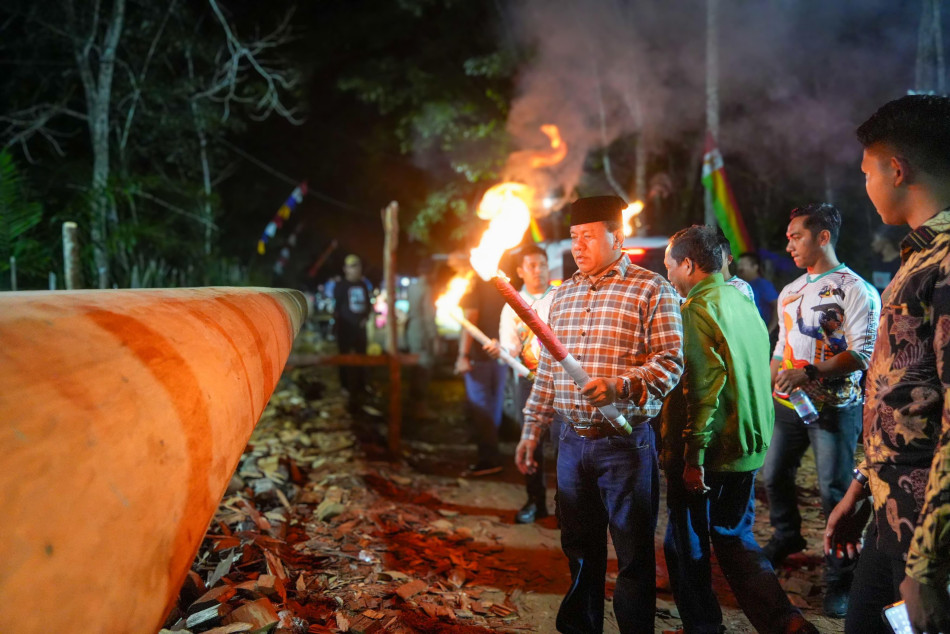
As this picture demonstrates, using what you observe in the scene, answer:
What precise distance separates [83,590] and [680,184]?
16721 millimetres

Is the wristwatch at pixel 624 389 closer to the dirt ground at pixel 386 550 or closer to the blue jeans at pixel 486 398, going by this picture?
the dirt ground at pixel 386 550

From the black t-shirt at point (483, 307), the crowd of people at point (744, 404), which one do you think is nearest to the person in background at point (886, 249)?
the black t-shirt at point (483, 307)

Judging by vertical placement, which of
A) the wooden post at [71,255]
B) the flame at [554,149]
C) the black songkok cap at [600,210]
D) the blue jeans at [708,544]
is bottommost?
the blue jeans at [708,544]

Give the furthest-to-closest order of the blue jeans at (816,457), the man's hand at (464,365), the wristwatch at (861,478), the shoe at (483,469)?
1. the shoe at (483,469)
2. the man's hand at (464,365)
3. the blue jeans at (816,457)
4. the wristwatch at (861,478)

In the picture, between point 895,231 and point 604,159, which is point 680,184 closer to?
point 604,159

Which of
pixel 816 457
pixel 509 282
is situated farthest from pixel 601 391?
pixel 816 457

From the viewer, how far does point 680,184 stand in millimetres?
15758

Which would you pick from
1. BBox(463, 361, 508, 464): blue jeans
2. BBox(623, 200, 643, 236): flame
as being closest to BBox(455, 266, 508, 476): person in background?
BBox(463, 361, 508, 464): blue jeans

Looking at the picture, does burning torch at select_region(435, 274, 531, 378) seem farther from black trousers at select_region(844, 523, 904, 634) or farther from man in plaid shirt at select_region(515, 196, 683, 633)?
black trousers at select_region(844, 523, 904, 634)

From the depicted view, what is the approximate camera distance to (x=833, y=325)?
3.36m

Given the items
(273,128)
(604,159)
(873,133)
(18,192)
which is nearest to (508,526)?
(873,133)

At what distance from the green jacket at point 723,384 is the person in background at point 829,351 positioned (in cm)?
54

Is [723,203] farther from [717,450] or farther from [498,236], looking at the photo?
[498,236]

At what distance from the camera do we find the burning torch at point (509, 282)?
2309mm
